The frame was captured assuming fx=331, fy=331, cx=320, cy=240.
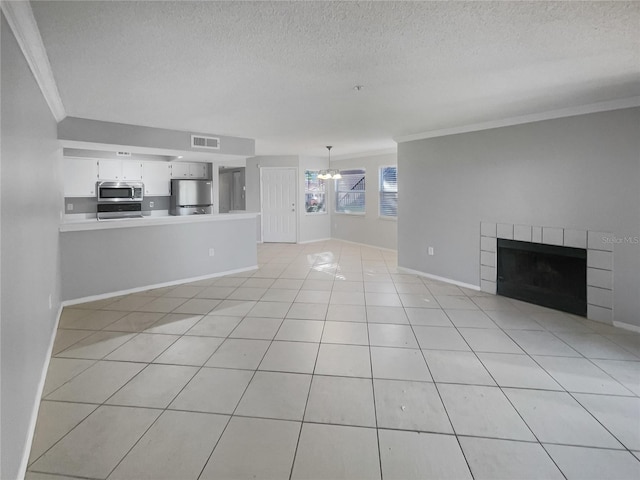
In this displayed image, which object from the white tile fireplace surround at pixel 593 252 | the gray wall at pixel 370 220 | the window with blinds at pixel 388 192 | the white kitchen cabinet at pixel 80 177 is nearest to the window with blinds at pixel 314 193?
the gray wall at pixel 370 220

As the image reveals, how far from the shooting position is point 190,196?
7.03 metres

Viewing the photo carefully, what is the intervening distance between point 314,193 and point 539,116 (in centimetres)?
587

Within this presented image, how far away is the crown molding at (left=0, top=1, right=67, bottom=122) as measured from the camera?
164 cm

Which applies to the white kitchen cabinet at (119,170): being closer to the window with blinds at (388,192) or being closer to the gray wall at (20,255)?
the gray wall at (20,255)

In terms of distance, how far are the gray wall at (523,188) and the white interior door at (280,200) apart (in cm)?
362

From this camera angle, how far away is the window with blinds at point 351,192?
28.0 feet

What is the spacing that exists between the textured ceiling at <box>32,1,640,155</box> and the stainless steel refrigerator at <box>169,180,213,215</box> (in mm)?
3093

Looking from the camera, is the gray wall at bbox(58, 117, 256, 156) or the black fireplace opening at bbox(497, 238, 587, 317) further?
the gray wall at bbox(58, 117, 256, 156)

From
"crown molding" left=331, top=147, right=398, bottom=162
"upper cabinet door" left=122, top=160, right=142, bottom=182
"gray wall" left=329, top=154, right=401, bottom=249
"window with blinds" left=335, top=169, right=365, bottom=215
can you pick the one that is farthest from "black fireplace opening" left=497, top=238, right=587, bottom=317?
"upper cabinet door" left=122, top=160, right=142, bottom=182

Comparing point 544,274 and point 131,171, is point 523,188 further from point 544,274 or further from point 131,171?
point 131,171

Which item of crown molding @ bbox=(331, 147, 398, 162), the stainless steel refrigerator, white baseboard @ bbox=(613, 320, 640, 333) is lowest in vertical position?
white baseboard @ bbox=(613, 320, 640, 333)

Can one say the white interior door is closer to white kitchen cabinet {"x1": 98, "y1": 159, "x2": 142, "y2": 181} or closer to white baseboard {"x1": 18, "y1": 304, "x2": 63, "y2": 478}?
white kitchen cabinet {"x1": 98, "y1": 159, "x2": 142, "y2": 181}

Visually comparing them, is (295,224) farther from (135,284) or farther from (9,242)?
(9,242)

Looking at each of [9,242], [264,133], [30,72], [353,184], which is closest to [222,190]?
[353,184]
